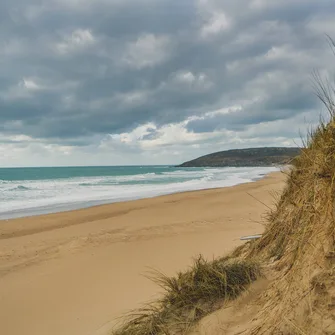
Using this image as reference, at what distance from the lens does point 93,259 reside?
6.64m

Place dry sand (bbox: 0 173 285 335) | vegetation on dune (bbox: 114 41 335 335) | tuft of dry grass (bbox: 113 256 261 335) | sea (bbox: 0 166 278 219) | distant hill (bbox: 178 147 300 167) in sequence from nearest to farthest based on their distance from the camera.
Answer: vegetation on dune (bbox: 114 41 335 335) < tuft of dry grass (bbox: 113 256 261 335) < dry sand (bbox: 0 173 285 335) < sea (bbox: 0 166 278 219) < distant hill (bbox: 178 147 300 167)

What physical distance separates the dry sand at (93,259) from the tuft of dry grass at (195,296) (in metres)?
0.94

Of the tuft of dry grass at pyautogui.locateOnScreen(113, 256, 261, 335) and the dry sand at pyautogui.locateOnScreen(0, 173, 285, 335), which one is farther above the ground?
the tuft of dry grass at pyautogui.locateOnScreen(113, 256, 261, 335)

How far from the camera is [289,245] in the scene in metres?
3.37

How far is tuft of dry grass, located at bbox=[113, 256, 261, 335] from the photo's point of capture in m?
2.89

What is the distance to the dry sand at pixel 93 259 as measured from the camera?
14.3ft

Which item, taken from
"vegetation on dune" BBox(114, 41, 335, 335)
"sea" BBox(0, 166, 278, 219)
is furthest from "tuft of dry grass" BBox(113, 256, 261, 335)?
"sea" BBox(0, 166, 278, 219)

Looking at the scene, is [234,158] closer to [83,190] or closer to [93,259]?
[83,190]

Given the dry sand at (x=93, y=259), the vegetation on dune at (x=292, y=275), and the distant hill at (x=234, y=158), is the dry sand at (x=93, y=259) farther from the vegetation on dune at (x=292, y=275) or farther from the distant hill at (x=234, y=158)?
the distant hill at (x=234, y=158)

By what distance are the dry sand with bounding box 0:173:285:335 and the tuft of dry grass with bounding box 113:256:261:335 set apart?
3.09 ft

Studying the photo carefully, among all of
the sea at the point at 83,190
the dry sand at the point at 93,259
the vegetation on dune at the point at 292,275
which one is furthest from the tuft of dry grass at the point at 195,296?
the sea at the point at 83,190

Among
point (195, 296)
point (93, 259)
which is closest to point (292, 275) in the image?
point (195, 296)

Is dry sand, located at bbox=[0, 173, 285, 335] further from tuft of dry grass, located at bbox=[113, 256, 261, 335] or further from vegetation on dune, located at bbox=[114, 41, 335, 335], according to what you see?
vegetation on dune, located at bbox=[114, 41, 335, 335]

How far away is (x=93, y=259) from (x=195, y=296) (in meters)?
3.91
